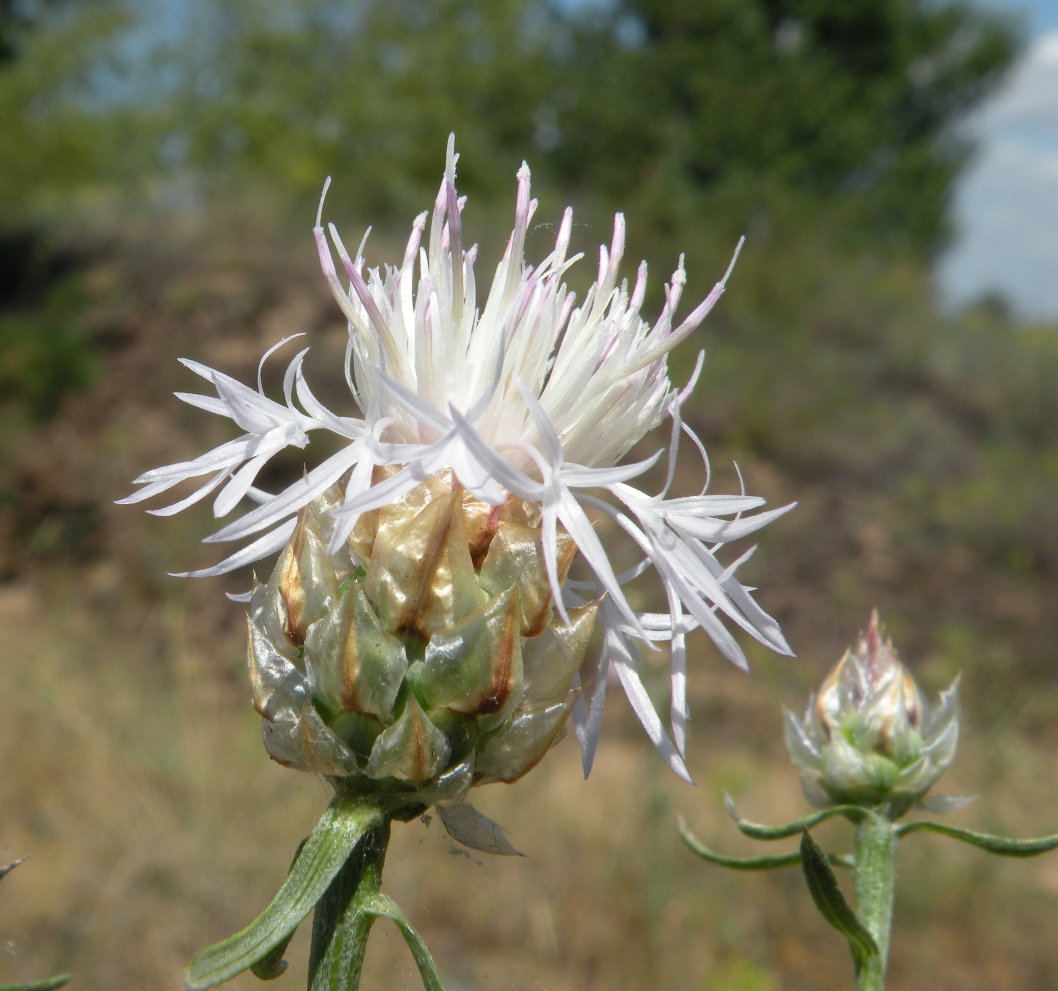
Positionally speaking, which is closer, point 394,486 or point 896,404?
point 394,486

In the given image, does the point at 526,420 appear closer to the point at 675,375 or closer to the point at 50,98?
the point at 675,375

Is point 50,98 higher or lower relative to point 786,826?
higher

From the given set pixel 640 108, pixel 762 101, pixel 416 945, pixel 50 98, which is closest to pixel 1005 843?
pixel 416 945

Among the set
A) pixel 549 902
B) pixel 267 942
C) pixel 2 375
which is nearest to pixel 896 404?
pixel 549 902

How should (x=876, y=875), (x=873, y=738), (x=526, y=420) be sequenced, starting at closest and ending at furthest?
(x=526, y=420) → (x=876, y=875) → (x=873, y=738)

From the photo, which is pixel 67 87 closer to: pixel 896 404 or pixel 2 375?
pixel 2 375

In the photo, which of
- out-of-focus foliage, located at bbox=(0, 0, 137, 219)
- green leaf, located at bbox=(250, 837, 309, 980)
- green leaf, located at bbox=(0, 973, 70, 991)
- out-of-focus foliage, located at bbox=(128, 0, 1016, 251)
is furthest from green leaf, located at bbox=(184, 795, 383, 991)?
out-of-focus foliage, located at bbox=(128, 0, 1016, 251)

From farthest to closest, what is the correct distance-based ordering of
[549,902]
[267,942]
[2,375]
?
1. [2,375]
2. [549,902]
3. [267,942]
